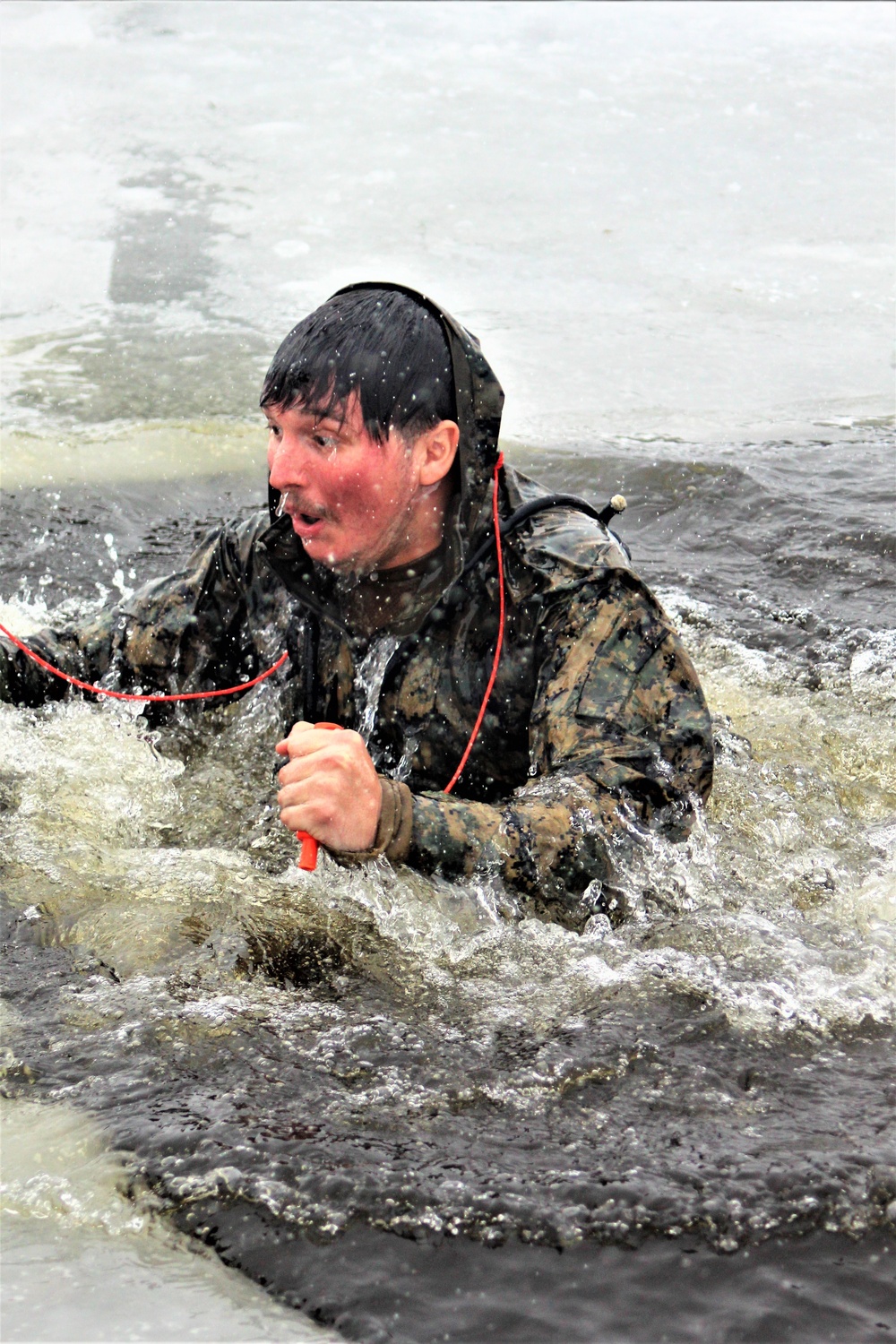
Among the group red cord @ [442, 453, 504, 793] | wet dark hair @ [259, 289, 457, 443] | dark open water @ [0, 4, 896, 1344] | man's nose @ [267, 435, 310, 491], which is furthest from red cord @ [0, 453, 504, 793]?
man's nose @ [267, 435, 310, 491]

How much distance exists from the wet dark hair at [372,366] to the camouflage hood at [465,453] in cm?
2

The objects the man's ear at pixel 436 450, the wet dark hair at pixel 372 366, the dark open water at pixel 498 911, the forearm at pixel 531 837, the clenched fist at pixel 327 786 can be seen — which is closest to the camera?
the dark open water at pixel 498 911

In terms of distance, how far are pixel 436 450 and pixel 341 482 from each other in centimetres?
24

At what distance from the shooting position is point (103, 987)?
2.77 metres

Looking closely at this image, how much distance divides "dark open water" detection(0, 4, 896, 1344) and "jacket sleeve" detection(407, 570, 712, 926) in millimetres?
108

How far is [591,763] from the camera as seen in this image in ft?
9.50

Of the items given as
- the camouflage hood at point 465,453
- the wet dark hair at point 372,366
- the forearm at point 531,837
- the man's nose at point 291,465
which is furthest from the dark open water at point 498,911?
the wet dark hair at point 372,366

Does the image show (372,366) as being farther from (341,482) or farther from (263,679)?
(263,679)

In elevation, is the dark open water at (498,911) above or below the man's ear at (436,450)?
below

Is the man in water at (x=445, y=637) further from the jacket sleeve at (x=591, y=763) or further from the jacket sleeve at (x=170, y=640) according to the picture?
the jacket sleeve at (x=170, y=640)

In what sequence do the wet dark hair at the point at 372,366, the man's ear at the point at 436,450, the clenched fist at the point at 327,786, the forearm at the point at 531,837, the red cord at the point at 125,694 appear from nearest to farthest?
the clenched fist at the point at 327,786
the forearm at the point at 531,837
the wet dark hair at the point at 372,366
the man's ear at the point at 436,450
the red cord at the point at 125,694

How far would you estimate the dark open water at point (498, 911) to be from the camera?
2.13 metres

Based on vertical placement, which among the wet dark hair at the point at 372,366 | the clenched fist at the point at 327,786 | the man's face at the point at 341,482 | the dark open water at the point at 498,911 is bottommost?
the dark open water at the point at 498,911

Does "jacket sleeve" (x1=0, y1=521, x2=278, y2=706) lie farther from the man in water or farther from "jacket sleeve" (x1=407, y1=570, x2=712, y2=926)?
"jacket sleeve" (x1=407, y1=570, x2=712, y2=926)
